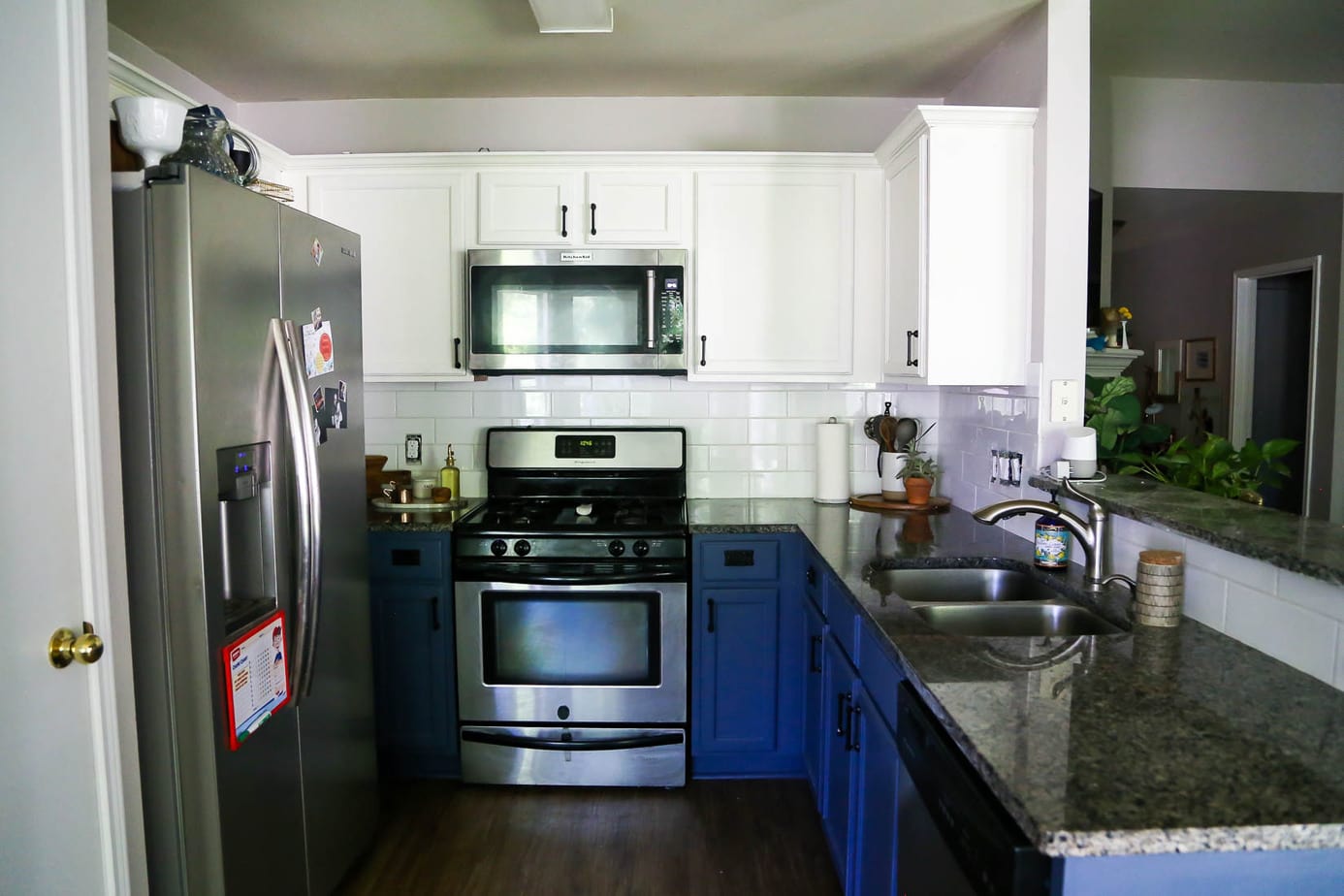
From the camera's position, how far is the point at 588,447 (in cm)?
325

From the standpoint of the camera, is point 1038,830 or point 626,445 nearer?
point 1038,830

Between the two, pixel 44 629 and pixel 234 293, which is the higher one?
pixel 234 293

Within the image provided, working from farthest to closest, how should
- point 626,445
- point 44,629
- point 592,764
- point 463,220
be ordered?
point 626,445, point 463,220, point 592,764, point 44,629

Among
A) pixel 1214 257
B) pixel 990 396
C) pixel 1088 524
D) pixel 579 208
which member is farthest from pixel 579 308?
pixel 1214 257

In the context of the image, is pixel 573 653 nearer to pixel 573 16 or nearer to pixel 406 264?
pixel 406 264

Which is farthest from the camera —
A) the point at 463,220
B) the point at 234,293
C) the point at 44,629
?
the point at 463,220

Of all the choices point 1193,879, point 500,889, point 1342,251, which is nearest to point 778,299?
point 500,889

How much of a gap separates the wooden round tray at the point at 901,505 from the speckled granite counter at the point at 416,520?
1437 millimetres

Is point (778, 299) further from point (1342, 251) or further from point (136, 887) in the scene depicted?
point (1342, 251)

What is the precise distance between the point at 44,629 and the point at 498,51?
2223 millimetres

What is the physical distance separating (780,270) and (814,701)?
58.8 inches

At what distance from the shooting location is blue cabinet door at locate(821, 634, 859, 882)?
204 cm

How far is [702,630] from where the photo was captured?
2.79 metres

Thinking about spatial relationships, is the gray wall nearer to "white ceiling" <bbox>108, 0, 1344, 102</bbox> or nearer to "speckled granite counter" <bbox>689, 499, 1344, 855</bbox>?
"white ceiling" <bbox>108, 0, 1344, 102</bbox>
